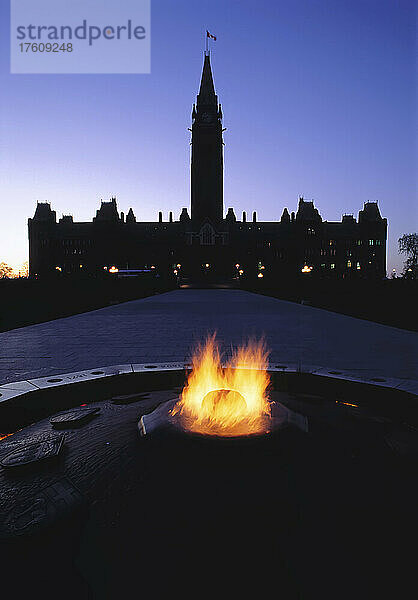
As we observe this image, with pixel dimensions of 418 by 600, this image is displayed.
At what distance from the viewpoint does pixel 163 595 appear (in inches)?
55.8

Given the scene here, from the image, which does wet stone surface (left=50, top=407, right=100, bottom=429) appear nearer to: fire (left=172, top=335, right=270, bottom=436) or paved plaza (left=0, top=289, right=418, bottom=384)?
fire (left=172, top=335, right=270, bottom=436)

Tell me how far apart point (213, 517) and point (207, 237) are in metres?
85.7

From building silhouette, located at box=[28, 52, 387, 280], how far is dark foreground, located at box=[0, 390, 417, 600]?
7859 centimetres

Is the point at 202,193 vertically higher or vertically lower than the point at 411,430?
higher

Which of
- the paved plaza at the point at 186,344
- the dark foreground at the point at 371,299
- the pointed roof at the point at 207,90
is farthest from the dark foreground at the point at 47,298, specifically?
the pointed roof at the point at 207,90

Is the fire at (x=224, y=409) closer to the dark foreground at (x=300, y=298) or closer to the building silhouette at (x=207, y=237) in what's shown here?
the dark foreground at (x=300, y=298)

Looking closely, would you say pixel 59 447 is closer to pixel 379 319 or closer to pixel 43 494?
pixel 43 494

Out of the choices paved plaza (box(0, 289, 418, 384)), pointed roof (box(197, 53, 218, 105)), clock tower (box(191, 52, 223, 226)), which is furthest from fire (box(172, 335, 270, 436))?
pointed roof (box(197, 53, 218, 105))

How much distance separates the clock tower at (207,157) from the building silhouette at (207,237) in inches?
9.4

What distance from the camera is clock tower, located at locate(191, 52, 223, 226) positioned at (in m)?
85.7

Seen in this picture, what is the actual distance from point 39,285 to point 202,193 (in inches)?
3031

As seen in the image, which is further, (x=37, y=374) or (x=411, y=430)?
(x=37, y=374)

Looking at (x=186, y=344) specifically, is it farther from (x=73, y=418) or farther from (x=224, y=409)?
(x=224, y=409)

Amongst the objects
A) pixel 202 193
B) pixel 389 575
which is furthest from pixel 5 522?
pixel 202 193
